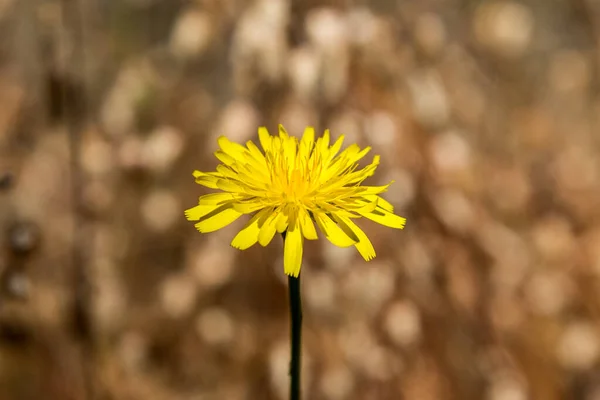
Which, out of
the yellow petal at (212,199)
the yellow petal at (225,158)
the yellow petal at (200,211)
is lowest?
the yellow petal at (200,211)

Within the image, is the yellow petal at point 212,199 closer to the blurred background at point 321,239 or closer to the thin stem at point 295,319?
the thin stem at point 295,319

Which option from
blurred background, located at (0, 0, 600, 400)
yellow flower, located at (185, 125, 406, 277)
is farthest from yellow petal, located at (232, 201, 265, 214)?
A: blurred background, located at (0, 0, 600, 400)

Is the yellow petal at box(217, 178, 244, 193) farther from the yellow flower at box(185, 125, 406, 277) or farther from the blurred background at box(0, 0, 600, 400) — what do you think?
the blurred background at box(0, 0, 600, 400)

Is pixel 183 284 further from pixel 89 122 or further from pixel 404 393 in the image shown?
pixel 404 393

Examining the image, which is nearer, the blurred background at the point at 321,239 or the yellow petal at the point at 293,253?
the yellow petal at the point at 293,253

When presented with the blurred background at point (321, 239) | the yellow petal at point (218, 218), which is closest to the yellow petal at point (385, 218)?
the yellow petal at point (218, 218)

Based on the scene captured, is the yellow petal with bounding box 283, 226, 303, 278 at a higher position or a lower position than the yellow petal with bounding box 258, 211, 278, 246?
lower
